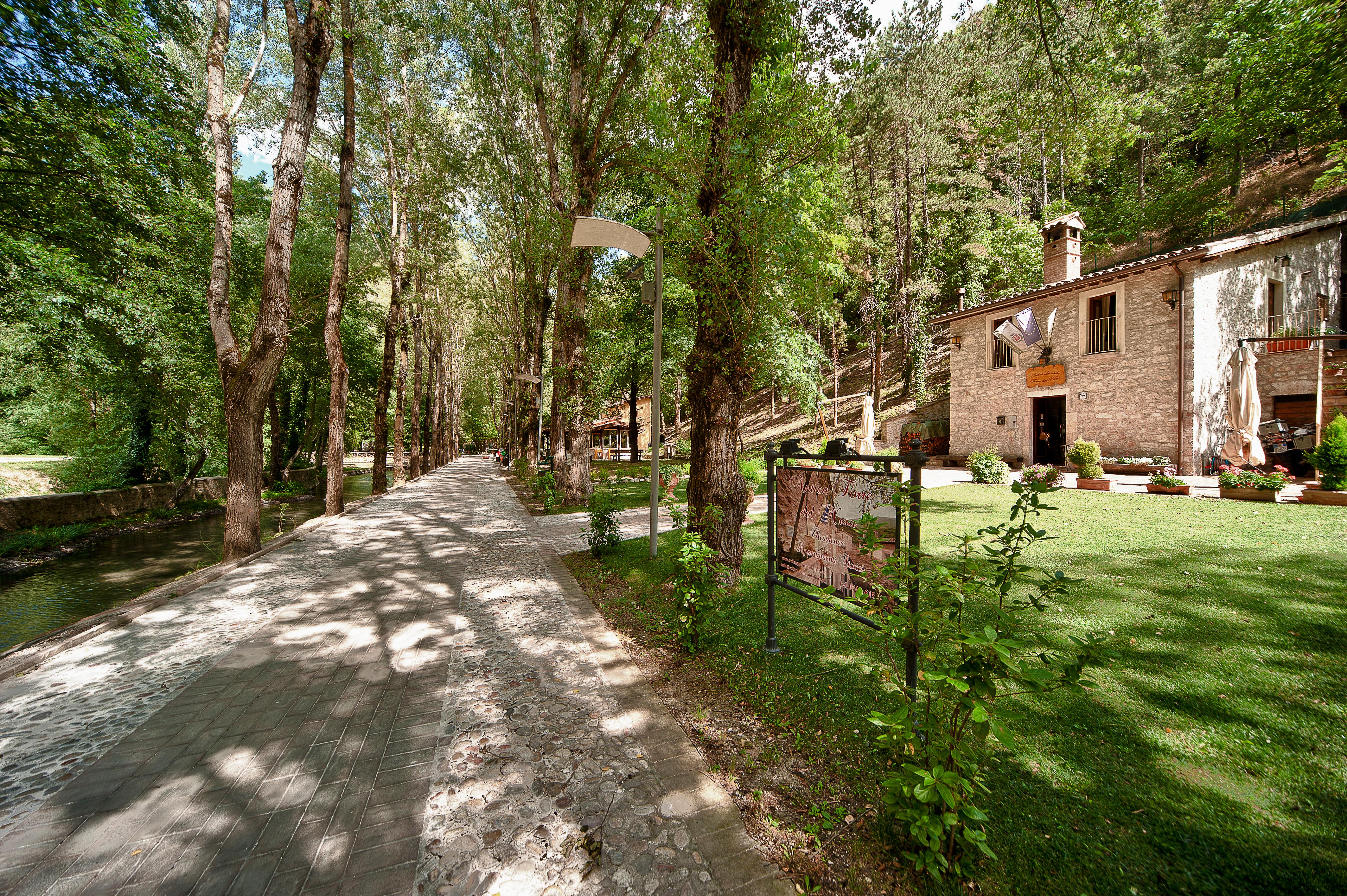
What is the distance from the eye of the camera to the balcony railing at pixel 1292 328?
12836 mm

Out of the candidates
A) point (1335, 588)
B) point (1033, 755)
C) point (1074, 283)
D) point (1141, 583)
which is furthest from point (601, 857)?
point (1074, 283)

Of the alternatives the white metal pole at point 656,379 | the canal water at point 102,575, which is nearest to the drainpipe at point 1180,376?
the white metal pole at point 656,379

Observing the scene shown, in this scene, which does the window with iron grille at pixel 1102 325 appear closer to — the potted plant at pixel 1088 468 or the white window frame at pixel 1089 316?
the white window frame at pixel 1089 316

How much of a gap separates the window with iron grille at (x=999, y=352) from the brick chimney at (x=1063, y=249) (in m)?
2.29

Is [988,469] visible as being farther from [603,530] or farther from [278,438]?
[278,438]

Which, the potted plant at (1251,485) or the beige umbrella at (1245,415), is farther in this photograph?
the beige umbrella at (1245,415)

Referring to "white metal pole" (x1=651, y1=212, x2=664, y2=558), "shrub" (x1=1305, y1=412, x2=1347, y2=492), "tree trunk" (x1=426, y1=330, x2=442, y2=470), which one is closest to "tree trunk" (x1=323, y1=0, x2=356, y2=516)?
"white metal pole" (x1=651, y1=212, x2=664, y2=558)

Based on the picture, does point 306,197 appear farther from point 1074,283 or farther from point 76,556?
point 1074,283

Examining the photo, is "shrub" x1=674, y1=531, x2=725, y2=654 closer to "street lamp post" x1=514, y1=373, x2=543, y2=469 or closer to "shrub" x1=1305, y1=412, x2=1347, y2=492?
"shrub" x1=1305, y1=412, x2=1347, y2=492

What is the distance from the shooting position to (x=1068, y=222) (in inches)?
673

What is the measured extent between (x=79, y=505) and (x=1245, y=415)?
29128 millimetres

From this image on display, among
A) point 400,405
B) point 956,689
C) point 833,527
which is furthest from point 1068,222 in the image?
point 400,405

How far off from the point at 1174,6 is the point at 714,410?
45.6 m

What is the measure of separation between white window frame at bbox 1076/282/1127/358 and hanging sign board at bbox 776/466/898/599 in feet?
55.2
